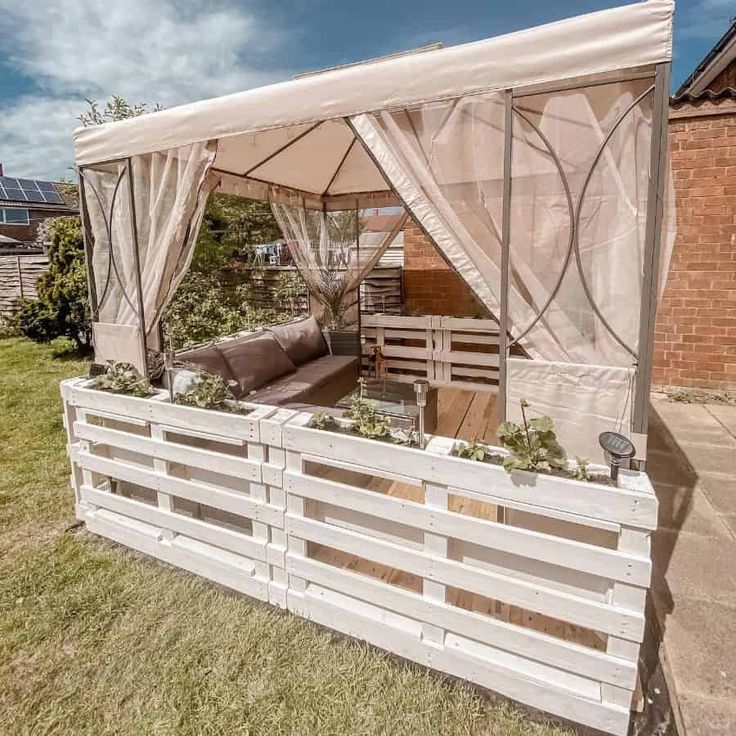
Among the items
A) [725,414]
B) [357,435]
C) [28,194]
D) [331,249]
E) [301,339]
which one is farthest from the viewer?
[28,194]

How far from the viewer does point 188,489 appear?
2.32m

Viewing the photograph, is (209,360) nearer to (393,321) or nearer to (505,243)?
(505,243)

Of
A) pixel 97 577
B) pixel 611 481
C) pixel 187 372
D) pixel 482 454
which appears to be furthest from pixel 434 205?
pixel 97 577

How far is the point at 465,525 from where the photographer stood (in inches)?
66.7

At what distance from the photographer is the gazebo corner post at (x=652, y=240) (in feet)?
4.84

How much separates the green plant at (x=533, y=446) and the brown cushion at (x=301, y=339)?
320cm

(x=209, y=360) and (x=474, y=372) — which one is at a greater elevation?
(x=209, y=360)

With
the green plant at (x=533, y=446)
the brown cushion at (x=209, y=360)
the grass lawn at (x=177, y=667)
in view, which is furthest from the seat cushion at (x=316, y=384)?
the green plant at (x=533, y=446)

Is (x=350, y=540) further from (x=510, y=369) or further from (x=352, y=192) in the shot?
(x=352, y=192)

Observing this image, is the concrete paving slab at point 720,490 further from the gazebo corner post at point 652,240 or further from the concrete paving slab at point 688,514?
the gazebo corner post at point 652,240

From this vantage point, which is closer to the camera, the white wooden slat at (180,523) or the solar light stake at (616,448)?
the solar light stake at (616,448)

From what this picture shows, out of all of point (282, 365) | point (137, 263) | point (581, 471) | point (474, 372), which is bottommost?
point (474, 372)

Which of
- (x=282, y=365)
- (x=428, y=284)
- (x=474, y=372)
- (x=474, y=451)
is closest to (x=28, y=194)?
(x=428, y=284)

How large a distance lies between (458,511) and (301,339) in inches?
103
